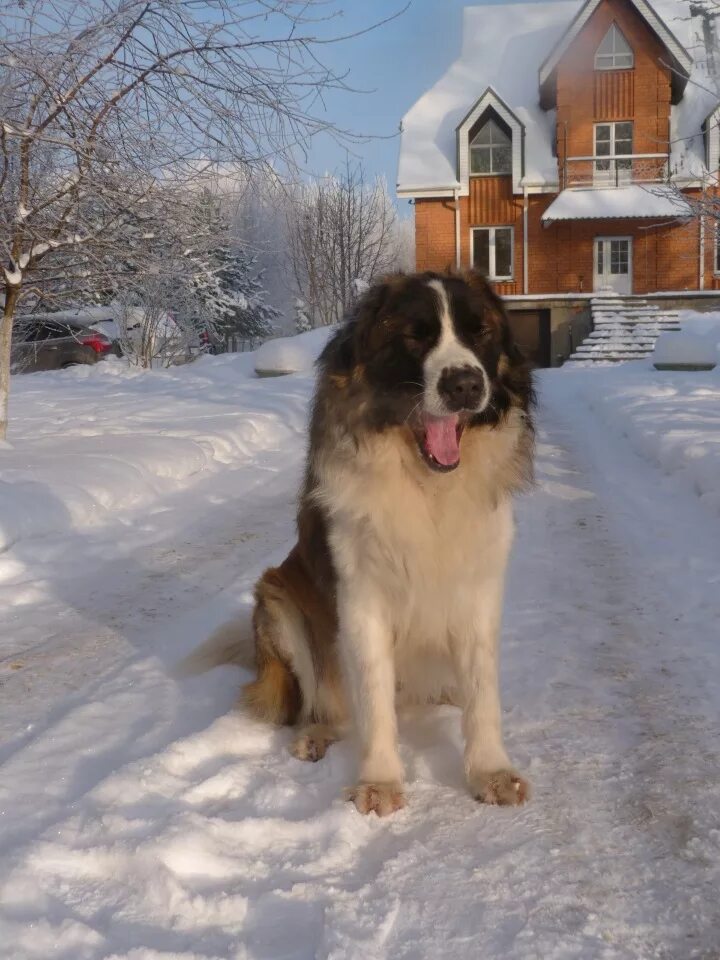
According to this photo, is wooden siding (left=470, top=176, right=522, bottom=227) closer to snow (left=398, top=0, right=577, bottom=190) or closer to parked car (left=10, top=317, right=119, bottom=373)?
snow (left=398, top=0, right=577, bottom=190)

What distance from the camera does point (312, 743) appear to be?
9.62 ft

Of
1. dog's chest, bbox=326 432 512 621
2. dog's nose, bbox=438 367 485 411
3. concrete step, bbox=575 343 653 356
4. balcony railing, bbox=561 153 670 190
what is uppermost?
balcony railing, bbox=561 153 670 190

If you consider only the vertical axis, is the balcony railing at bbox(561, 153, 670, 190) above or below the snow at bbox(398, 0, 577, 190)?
below

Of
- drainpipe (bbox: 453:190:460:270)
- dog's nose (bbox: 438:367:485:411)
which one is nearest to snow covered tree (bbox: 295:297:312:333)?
drainpipe (bbox: 453:190:460:270)

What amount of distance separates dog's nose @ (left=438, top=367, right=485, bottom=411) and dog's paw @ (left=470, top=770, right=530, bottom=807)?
1.22 metres

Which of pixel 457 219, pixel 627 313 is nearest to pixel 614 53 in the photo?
pixel 457 219

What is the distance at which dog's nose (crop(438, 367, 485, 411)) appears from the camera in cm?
264

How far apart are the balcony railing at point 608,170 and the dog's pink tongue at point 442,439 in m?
28.1

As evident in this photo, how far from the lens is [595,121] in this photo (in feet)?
94.0

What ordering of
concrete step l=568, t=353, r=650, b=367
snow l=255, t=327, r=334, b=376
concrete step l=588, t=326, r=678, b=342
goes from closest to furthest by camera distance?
snow l=255, t=327, r=334, b=376, concrete step l=568, t=353, r=650, b=367, concrete step l=588, t=326, r=678, b=342

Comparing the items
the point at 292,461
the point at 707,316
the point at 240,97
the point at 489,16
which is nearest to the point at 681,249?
the point at 707,316

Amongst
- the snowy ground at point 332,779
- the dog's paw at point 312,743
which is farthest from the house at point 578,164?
the dog's paw at point 312,743

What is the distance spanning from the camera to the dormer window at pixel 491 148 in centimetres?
2881

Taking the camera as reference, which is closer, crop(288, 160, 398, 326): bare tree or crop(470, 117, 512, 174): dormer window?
crop(470, 117, 512, 174): dormer window
